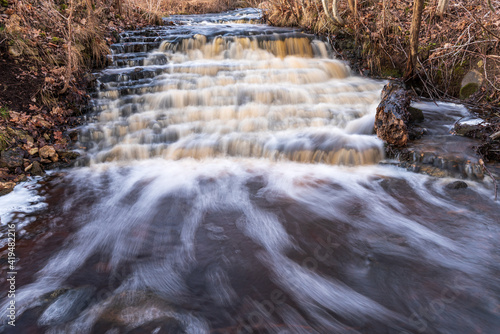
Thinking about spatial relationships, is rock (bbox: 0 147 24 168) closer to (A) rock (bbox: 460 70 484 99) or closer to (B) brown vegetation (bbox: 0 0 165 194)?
(B) brown vegetation (bbox: 0 0 165 194)

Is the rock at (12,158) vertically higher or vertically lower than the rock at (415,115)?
lower

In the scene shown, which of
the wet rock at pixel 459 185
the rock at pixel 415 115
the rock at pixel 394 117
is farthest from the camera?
the rock at pixel 415 115

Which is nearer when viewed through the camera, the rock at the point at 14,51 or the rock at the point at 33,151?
the rock at the point at 33,151

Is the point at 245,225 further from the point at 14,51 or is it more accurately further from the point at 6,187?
the point at 14,51

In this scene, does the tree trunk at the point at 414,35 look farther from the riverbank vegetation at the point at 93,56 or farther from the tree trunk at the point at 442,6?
the tree trunk at the point at 442,6

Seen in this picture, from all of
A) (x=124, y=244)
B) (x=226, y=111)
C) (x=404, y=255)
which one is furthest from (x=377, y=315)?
(x=226, y=111)

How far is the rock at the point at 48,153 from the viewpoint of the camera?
5.00 m

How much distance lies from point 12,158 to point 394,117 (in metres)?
6.40

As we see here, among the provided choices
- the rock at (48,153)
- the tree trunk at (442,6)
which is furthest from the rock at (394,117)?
the rock at (48,153)

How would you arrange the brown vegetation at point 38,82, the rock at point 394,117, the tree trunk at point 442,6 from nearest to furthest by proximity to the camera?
the brown vegetation at point 38,82 → the rock at point 394,117 → the tree trunk at point 442,6

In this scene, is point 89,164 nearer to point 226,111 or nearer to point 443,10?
point 226,111

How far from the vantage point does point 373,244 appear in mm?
3215

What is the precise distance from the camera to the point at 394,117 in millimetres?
5066

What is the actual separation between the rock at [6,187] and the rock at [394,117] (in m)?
6.06
